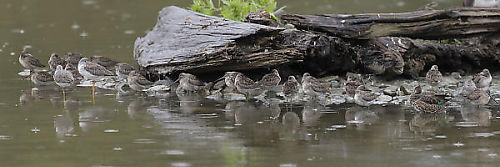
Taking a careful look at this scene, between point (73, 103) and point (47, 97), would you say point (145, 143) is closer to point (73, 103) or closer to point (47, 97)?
point (73, 103)

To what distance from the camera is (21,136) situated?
30.7 feet

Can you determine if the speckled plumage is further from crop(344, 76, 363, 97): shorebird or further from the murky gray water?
crop(344, 76, 363, 97): shorebird

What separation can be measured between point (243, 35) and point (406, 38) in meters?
3.30

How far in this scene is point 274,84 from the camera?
1243 cm

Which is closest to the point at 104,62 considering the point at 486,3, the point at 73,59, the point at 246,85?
the point at 73,59

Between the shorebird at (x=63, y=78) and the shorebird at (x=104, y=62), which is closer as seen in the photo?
the shorebird at (x=63, y=78)

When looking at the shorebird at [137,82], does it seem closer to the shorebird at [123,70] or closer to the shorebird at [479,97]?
the shorebird at [123,70]

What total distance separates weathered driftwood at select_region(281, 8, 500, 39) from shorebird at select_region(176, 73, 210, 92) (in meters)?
1.89

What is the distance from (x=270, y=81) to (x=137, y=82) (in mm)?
2371

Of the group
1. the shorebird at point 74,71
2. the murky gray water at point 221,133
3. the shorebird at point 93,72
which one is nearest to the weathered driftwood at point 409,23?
the murky gray water at point 221,133

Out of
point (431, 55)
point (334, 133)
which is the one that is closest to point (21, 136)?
point (334, 133)

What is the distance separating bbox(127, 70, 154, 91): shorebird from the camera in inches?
518

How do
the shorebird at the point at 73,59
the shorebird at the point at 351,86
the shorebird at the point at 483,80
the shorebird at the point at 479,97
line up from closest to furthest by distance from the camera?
the shorebird at the point at 479,97, the shorebird at the point at 351,86, the shorebird at the point at 483,80, the shorebird at the point at 73,59

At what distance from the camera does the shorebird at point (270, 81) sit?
12.4 meters
